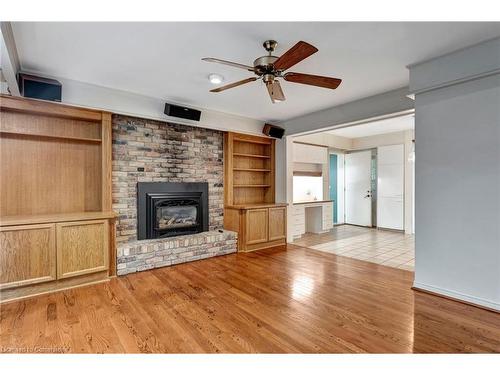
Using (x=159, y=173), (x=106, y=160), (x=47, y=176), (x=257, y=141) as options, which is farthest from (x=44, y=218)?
(x=257, y=141)

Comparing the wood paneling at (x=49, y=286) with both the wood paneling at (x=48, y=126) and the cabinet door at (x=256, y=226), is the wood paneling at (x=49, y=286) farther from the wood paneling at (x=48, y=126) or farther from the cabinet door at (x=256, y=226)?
the cabinet door at (x=256, y=226)

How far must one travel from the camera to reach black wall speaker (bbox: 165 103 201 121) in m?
4.04

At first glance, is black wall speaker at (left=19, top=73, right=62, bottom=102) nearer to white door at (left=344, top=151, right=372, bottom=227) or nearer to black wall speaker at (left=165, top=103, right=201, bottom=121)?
black wall speaker at (left=165, top=103, right=201, bottom=121)

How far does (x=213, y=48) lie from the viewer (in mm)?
2586

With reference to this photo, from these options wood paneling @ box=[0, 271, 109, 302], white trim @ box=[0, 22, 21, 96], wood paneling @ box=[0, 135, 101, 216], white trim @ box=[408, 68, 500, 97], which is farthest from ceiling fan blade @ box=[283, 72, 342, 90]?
wood paneling @ box=[0, 271, 109, 302]

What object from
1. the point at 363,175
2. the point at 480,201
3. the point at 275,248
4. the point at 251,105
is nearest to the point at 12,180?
the point at 251,105

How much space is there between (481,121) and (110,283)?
14.7ft

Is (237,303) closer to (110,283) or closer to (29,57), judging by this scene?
(110,283)

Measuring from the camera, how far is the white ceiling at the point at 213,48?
7.39 ft

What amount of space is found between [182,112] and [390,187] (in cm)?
559

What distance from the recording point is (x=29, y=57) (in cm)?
276

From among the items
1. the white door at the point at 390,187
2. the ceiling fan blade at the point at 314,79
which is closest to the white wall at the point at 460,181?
the ceiling fan blade at the point at 314,79

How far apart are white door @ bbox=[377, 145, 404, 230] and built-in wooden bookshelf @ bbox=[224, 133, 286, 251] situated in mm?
3185

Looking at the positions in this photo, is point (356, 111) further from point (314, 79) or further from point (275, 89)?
point (275, 89)
